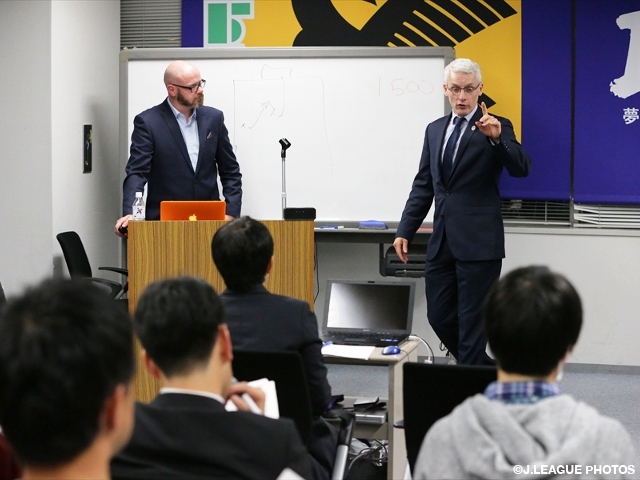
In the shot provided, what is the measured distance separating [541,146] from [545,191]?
308 mm

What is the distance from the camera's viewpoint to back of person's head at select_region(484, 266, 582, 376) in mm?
1468

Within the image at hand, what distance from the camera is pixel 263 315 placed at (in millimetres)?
2488

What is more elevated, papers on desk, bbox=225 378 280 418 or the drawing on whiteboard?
the drawing on whiteboard

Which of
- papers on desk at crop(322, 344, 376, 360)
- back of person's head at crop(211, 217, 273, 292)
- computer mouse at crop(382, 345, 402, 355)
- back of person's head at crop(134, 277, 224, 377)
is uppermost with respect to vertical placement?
back of person's head at crop(211, 217, 273, 292)

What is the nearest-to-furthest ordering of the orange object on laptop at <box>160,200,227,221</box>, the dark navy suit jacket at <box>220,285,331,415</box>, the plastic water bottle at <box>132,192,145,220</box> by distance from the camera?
the dark navy suit jacket at <box>220,285,331,415</box>
the orange object on laptop at <box>160,200,227,221</box>
the plastic water bottle at <box>132,192,145,220</box>

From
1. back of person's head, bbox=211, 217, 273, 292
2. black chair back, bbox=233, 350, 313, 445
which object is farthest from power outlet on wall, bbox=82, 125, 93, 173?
black chair back, bbox=233, 350, 313, 445

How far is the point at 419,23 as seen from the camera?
5926mm

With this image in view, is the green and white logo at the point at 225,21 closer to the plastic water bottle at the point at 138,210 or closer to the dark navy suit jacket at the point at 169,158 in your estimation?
the dark navy suit jacket at the point at 169,158

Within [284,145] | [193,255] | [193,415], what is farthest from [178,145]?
[193,415]

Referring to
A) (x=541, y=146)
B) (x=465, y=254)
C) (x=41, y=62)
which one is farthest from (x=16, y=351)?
(x=541, y=146)

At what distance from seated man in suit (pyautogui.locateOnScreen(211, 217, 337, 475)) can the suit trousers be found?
5.63 ft

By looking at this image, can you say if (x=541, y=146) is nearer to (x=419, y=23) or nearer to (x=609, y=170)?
(x=609, y=170)

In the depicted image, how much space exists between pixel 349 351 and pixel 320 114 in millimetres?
2896

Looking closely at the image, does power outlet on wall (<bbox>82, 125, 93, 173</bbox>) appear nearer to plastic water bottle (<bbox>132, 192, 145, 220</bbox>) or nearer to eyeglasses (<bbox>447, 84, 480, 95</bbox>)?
plastic water bottle (<bbox>132, 192, 145, 220</bbox>)
